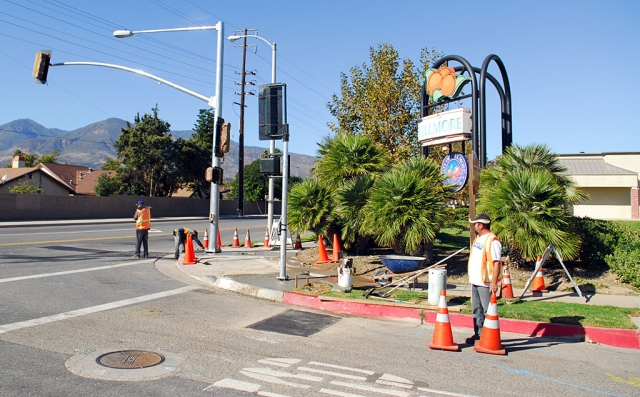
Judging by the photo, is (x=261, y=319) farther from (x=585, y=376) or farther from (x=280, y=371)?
(x=585, y=376)

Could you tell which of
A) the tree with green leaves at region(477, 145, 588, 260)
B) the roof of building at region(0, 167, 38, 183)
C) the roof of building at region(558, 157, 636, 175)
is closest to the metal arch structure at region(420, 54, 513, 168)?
the tree with green leaves at region(477, 145, 588, 260)

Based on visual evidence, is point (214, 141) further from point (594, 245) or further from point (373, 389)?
point (373, 389)

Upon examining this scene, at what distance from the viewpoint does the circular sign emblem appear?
44.5 ft

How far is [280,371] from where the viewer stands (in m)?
5.49

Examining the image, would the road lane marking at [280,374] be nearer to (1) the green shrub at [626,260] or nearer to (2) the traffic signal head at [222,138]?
(1) the green shrub at [626,260]

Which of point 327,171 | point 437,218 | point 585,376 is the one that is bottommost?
point 585,376

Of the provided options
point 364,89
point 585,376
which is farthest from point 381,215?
point 364,89

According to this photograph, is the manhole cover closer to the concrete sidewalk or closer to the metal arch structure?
the concrete sidewalk

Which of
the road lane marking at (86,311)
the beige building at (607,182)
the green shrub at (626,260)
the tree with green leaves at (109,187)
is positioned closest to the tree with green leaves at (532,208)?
the green shrub at (626,260)

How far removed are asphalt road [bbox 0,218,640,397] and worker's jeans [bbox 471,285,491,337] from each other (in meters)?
0.40

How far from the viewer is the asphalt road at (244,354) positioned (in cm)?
505

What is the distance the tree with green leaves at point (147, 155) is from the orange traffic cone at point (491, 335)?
4654 centimetres

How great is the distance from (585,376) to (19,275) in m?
10.5

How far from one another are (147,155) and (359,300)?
44421 mm
